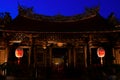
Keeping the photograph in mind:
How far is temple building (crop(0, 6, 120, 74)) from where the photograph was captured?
17219 mm

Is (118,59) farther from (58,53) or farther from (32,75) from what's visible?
(32,75)

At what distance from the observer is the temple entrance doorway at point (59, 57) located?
19644 mm

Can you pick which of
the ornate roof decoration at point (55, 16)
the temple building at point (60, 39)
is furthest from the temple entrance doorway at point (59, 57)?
the ornate roof decoration at point (55, 16)

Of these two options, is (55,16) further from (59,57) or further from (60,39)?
(59,57)

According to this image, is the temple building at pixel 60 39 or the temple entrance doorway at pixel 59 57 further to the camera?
the temple entrance doorway at pixel 59 57

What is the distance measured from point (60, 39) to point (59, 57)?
275 cm

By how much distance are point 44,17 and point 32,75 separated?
614 centimetres

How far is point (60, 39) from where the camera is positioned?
18500 mm

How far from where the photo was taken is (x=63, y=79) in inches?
685

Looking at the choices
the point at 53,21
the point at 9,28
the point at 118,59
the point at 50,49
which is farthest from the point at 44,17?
the point at 118,59

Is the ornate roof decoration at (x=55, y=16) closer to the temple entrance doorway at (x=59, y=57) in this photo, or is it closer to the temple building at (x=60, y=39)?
the temple building at (x=60, y=39)

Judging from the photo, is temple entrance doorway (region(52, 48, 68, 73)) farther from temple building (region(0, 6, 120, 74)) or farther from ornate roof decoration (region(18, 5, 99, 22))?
ornate roof decoration (region(18, 5, 99, 22))

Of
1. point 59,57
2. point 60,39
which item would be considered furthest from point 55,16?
point 59,57

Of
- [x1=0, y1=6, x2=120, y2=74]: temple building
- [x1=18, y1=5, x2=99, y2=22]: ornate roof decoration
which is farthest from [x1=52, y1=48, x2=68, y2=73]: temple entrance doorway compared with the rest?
[x1=18, y1=5, x2=99, y2=22]: ornate roof decoration
